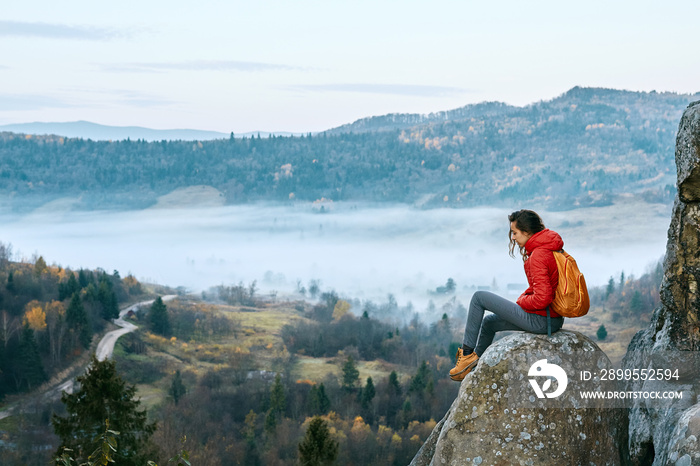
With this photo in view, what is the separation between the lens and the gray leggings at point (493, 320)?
10.6 meters

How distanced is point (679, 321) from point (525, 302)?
98.4 inches

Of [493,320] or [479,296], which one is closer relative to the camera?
[479,296]

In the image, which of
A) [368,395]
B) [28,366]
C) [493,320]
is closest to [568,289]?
[493,320]

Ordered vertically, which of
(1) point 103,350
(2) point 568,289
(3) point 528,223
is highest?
(3) point 528,223

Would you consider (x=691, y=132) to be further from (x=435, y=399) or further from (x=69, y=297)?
(x=69, y=297)

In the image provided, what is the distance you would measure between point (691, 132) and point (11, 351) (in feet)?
437

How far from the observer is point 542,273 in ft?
34.1

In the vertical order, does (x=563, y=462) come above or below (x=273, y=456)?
above

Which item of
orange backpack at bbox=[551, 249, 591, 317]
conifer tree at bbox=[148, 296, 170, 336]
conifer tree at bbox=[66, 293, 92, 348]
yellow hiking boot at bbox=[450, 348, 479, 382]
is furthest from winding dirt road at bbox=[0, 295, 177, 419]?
orange backpack at bbox=[551, 249, 591, 317]

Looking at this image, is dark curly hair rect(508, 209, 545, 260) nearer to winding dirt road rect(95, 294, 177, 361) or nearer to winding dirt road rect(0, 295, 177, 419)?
winding dirt road rect(0, 295, 177, 419)

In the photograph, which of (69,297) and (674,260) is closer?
(674,260)

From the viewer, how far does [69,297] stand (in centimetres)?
15050

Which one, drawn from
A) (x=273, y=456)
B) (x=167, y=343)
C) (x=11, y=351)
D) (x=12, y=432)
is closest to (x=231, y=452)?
(x=273, y=456)

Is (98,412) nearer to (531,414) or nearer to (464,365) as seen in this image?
(464,365)
